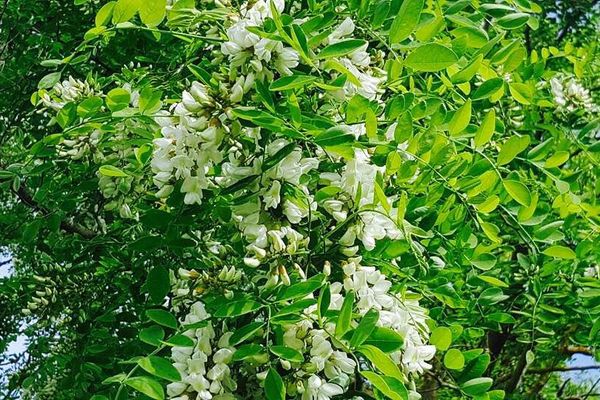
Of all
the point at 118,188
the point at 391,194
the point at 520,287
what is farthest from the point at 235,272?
the point at 520,287

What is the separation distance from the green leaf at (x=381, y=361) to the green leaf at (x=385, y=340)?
2 cm

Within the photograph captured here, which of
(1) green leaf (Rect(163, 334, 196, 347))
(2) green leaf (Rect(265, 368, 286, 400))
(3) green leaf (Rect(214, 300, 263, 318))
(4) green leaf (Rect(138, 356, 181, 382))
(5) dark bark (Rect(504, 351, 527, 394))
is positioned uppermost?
(3) green leaf (Rect(214, 300, 263, 318))

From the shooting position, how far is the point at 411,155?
115 centimetres

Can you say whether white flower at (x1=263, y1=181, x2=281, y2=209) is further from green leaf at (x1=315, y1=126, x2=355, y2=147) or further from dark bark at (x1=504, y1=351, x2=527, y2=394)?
dark bark at (x1=504, y1=351, x2=527, y2=394)

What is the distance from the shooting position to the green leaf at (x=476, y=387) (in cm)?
131

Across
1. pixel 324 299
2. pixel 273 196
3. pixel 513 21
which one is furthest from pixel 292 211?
pixel 513 21

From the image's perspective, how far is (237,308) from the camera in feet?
3.37

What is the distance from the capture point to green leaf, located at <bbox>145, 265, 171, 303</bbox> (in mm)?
1298

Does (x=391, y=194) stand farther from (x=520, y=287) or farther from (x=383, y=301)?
(x=520, y=287)

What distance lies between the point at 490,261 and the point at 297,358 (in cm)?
77

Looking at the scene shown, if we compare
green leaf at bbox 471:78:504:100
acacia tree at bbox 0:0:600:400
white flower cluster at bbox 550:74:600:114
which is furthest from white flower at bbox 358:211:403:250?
white flower cluster at bbox 550:74:600:114

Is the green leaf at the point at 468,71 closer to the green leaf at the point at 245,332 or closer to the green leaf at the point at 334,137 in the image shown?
the green leaf at the point at 334,137

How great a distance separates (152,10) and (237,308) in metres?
0.45

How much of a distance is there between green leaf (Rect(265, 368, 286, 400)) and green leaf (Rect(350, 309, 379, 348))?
0.34ft
